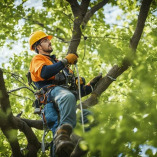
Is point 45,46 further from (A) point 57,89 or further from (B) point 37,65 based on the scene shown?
(A) point 57,89

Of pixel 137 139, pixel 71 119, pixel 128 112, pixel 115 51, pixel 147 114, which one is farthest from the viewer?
pixel 115 51

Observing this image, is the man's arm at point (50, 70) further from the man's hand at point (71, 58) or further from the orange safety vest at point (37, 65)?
the man's hand at point (71, 58)

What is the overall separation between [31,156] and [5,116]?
1507 mm

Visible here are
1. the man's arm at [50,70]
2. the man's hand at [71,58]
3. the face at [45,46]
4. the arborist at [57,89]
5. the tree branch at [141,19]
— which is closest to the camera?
the arborist at [57,89]

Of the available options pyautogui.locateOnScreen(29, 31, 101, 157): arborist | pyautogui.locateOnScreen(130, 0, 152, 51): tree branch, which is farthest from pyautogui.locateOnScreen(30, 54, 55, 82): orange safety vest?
pyautogui.locateOnScreen(130, 0, 152, 51): tree branch

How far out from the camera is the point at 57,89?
3.33 meters

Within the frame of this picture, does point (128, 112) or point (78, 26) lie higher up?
point (78, 26)

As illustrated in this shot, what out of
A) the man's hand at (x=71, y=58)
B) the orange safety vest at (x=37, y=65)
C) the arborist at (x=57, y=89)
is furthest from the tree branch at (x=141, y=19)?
the orange safety vest at (x=37, y=65)

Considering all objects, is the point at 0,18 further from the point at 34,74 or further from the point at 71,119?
the point at 71,119

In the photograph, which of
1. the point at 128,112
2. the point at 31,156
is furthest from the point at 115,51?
the point at 128,112

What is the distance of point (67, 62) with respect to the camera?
11.6 feet

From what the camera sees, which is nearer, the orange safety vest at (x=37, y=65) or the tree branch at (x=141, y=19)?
the orange safety vest at (x=37, y=65)

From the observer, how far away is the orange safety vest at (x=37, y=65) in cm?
344

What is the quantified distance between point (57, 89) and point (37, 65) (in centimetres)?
50
